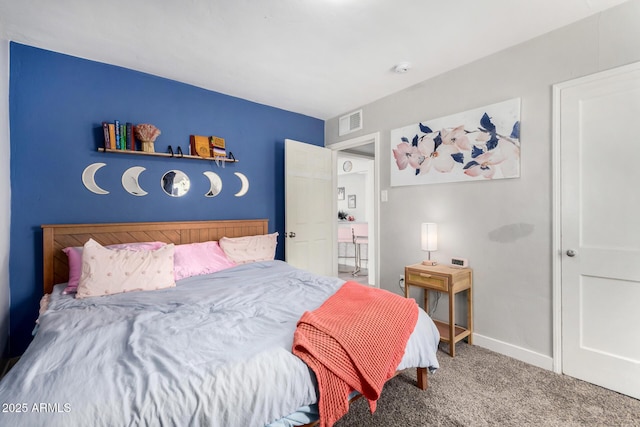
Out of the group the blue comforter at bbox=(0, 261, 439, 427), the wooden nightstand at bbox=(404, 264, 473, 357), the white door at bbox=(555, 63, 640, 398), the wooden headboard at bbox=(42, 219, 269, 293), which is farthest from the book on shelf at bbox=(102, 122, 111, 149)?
the white door at bbox=(555, 63, 640, 398)

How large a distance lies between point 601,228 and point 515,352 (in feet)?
3.77

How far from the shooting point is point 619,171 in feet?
6.13

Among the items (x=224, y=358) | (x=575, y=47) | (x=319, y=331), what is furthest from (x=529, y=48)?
(x=224, y=358)

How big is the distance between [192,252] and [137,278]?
1.96 feet

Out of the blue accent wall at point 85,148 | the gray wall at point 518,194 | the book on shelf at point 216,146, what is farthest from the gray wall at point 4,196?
the gray wall at point 518,194

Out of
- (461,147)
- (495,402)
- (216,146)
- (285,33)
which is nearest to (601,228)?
(461,147)

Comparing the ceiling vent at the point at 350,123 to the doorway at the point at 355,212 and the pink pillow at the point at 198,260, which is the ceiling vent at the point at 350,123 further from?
the pink pillow at the point at 198,260

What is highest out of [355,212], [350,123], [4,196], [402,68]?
[402,68]

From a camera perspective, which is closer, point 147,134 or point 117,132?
point 117,132

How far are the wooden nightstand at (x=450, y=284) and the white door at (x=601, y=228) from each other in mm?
653

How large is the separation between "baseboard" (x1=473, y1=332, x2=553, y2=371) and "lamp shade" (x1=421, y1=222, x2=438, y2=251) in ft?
2.79

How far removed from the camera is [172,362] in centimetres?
112

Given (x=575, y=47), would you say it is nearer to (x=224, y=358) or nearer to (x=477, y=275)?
(x=477, y=275)

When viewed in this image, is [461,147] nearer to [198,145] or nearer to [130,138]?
[198,145]
